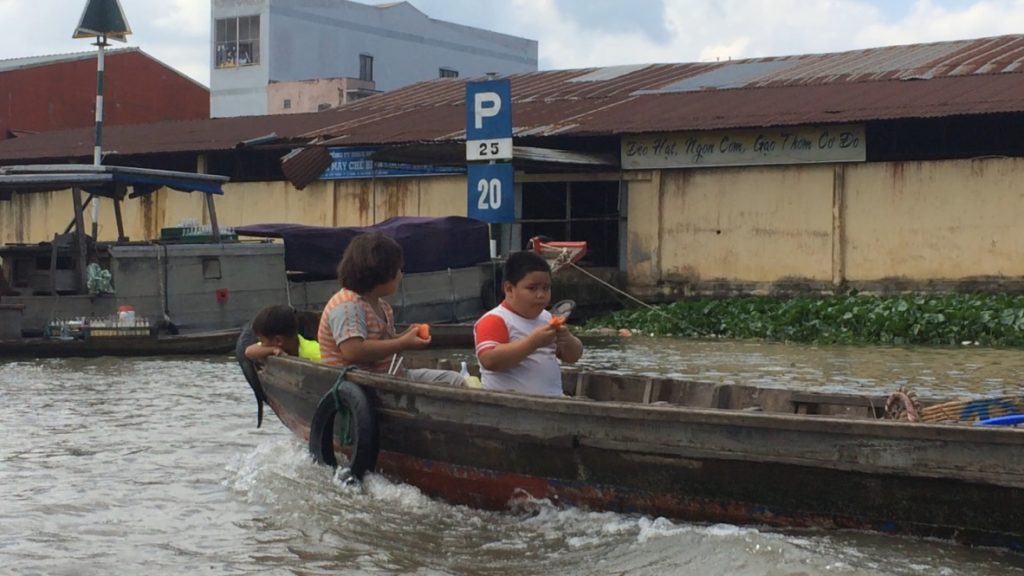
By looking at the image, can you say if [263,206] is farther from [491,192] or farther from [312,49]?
[312,49]

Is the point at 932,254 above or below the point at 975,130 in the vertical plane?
below

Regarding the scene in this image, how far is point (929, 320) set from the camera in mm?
17828

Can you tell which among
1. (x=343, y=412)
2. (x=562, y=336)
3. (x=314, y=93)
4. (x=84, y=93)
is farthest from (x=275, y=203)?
(x=562, y=336)

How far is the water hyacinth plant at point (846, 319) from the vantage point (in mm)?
17391

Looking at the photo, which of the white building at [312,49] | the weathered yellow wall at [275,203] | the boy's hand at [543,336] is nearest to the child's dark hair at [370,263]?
the boy's hand at [543,336]

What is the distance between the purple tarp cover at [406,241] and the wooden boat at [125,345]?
5.15ft

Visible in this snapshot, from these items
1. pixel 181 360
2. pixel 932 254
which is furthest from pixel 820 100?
pixel 181 360

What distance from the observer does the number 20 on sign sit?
68.1ft

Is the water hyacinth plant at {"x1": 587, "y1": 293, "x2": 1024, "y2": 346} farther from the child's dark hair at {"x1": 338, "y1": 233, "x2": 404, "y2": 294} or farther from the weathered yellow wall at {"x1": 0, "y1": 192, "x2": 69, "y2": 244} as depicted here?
the weathered yellow wall at {"x1": 0, "y1": 192, "x2": 69, "y2": 244}

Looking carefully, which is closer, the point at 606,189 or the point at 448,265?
the point at 448,265

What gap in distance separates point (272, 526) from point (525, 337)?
1658 millimetres

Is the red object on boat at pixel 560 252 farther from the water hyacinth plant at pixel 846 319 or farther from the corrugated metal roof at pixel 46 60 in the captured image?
the corrugated metal roof at pixel 46 60

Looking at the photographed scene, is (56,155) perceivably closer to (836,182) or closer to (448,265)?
(448,265)

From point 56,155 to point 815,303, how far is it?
1747 cm
